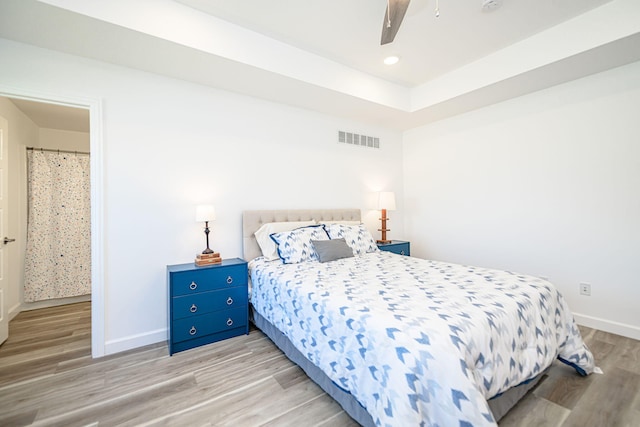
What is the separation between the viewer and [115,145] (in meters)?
2.45

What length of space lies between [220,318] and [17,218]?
289 centimetres

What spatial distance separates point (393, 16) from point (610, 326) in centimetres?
344

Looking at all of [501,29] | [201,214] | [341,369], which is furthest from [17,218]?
[501,29]

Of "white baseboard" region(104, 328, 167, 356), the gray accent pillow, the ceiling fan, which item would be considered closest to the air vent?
the gray accent pillow

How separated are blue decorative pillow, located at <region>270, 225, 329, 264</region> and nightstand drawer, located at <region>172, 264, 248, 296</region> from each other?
413 millimetres

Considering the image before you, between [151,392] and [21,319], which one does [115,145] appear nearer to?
[151,392]

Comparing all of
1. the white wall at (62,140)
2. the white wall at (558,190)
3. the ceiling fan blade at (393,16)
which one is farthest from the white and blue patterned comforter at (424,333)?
the white wall at (62,140)

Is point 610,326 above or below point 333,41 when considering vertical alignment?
below

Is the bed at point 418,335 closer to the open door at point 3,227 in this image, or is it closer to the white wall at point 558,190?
the white wall at point 558,190

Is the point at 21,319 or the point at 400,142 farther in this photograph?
the point at 400,142

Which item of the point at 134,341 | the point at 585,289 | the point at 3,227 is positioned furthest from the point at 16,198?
the point at 585,289

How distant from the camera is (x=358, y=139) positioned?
4.09 m

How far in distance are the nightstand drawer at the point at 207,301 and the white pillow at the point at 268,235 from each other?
424 mm

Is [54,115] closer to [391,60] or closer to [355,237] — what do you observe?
[355,237]
